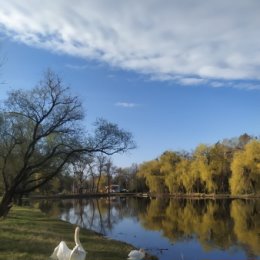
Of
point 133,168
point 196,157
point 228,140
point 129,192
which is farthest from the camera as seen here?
point 133,168

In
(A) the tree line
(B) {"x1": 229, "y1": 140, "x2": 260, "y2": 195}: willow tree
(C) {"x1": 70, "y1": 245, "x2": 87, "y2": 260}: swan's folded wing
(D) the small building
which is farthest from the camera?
(D) the small building

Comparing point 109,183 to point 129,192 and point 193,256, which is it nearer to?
point 129,192

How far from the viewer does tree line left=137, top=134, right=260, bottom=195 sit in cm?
7431

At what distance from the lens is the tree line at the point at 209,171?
244 ft

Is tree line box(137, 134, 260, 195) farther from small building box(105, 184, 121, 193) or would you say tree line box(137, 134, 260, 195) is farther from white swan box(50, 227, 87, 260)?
white swan box(50, 227, 87, 260)

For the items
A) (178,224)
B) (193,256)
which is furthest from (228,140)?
(193,256)

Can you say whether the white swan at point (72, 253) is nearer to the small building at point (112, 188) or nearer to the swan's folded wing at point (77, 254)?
the swan's folded wing at point (77, 254)

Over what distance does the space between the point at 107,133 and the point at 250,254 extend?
8.77 metres

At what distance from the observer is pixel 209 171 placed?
8394 cm

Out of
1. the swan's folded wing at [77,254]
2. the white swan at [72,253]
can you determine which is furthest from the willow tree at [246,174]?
the swan's folded wing at [77,254]

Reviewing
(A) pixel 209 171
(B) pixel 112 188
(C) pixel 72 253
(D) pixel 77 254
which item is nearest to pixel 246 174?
(A) pixel 209 171

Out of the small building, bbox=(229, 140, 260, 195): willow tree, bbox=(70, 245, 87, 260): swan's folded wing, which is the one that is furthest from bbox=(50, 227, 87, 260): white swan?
the small building

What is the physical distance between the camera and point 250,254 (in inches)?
810

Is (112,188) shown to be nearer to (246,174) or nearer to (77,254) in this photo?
(246,174)
